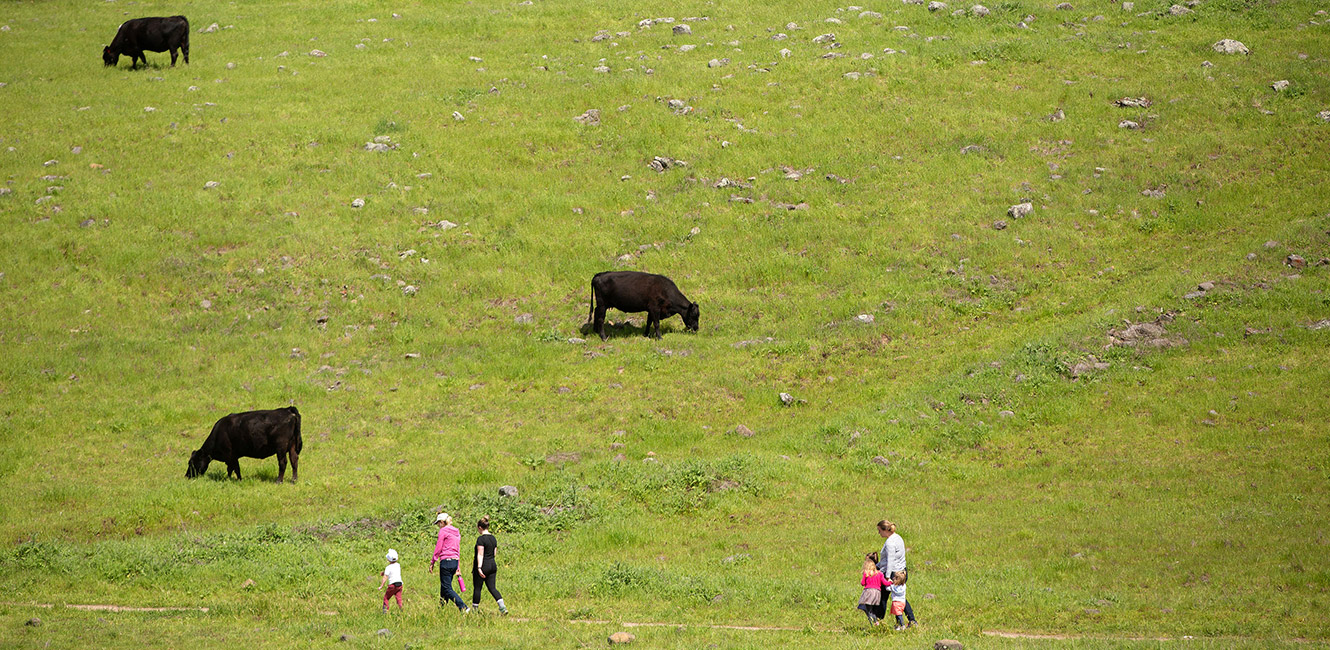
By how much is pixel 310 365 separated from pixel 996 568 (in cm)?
1869

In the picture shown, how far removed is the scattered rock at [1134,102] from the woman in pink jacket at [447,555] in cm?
3083

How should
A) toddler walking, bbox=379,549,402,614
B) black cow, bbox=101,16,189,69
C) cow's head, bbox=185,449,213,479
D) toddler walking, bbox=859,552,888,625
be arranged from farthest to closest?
black cow, bbox=101,16,189,69 → cow's head, bbox=185,449,213,479 → toddler walking, bbox=379,549,402,614 → toddler walking, bbox=859,552,888,625

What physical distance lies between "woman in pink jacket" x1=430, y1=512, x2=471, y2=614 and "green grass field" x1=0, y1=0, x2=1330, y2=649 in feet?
1.45

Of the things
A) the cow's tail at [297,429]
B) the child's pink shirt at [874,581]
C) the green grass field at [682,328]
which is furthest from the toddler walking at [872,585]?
the cow's tail at [297,429]

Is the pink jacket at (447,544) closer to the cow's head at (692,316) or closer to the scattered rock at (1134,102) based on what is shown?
the cow's head at (692,316)

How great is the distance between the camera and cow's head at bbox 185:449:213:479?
80.1 feet

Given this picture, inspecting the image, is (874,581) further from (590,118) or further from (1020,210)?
(590,118)

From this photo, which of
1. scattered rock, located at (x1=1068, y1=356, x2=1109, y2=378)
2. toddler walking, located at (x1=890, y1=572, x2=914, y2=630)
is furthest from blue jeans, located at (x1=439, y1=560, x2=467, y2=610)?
scattered rock, located at (x1=1068, y1=356, x2=1109, y2=378)

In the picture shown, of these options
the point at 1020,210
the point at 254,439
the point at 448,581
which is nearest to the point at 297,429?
the point at 254,439

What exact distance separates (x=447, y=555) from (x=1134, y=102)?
3130 cm

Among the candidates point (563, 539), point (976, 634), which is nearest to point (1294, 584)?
point (976, 634)

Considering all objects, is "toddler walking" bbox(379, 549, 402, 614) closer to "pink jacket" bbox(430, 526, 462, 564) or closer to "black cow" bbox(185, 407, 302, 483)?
"pink jacket" bbox(430, 526, 462, 564)

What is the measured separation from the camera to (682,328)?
106ft

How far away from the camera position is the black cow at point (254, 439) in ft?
79.7
